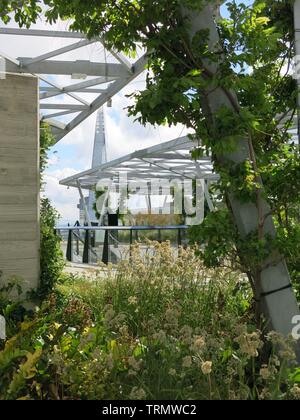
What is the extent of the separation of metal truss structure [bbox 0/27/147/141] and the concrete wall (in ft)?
11.1

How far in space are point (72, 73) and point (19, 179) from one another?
21.4 ft

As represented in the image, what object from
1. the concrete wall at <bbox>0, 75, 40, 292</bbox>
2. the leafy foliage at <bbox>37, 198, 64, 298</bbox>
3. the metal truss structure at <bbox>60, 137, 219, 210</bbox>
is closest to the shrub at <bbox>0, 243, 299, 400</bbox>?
the leafy foliage at <bbox>37, 198, 64, 298</bbox>

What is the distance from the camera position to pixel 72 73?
455 inches

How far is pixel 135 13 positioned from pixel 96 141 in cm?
3792

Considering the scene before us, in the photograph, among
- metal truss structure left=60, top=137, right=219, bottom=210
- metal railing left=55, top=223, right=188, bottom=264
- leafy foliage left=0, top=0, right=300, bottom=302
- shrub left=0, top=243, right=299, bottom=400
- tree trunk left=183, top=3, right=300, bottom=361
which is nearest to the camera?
shrub left=0, top=243, right=299, bottom=400

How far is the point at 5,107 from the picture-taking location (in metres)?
5.65

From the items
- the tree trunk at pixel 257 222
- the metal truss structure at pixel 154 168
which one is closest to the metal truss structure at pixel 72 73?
the tree trunk at pixel 257 222

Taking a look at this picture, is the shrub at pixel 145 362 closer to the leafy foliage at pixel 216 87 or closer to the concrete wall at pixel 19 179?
the leafy foliage at pixel 216 87

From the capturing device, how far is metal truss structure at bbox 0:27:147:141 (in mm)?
9969

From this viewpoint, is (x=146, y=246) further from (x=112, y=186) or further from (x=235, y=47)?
(x=112, y=186)

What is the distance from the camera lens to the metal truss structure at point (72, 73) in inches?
392

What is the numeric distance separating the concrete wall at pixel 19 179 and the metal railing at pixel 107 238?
178 inches

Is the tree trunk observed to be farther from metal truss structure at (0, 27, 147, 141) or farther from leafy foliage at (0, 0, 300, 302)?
metal truss structure at (0, 27, 147, 141)
